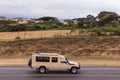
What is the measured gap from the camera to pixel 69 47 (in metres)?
46.6

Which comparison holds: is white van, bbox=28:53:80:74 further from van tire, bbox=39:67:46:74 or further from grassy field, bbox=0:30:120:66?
grassy field, bbox=0:30:120:66

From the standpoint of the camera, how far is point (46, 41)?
160ft

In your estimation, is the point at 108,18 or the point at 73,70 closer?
the point at 73,70

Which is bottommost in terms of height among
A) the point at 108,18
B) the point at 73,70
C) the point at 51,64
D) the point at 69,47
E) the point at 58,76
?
the point at 58,76

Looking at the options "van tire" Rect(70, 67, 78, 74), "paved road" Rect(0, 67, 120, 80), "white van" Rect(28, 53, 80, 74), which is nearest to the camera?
"paved road" Rect(0, 67, 120, 80)

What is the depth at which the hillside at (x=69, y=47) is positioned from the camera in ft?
145

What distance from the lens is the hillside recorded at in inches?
1737

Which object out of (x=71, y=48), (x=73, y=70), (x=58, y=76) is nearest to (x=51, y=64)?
(x=73, y=70)

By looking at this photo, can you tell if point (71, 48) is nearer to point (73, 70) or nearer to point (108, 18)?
point (73, 70)

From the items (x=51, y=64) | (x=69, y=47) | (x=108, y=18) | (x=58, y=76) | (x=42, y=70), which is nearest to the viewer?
(x=58, y=76)

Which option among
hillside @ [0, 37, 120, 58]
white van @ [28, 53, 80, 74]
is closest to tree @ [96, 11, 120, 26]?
hillside @ [0, 37, 120, 58]

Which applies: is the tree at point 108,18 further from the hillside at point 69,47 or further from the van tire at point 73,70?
the van tire at point 73,70

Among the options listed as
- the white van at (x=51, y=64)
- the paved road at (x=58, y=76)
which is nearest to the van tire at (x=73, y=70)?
the white van at (x=51, y=64)

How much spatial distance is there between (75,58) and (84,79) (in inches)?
732
